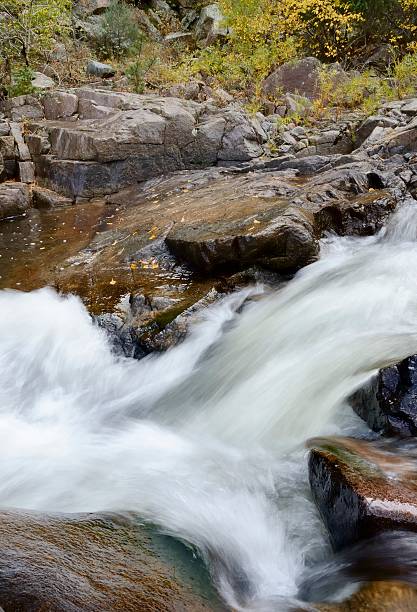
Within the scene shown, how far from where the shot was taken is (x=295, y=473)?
3188 mm

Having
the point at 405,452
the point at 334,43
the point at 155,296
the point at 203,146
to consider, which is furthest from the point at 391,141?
the point at 334,43

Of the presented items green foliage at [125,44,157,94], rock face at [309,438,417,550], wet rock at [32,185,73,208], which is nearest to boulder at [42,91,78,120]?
green foliage at [125,44,157,94]

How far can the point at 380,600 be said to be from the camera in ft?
6.21

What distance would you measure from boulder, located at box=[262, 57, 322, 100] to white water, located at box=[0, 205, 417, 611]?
28.9 feet

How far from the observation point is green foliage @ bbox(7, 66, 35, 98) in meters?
12.1

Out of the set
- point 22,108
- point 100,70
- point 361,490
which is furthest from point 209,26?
point 361,490

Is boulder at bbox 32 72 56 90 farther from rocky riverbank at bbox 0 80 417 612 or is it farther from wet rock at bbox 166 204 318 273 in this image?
wet rock at bbox 166 204 318 273

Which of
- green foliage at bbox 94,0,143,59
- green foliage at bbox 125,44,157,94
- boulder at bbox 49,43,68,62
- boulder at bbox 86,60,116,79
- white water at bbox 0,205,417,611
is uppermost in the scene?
green foliage at bbox 94,0,143,59

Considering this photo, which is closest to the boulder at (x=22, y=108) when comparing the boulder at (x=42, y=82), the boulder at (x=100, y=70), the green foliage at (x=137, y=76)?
the boulder at (x=42, y=82)

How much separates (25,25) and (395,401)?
14.0 meters

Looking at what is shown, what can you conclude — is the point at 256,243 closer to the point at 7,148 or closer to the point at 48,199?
the point at 48,199

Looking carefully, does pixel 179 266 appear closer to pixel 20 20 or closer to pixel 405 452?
pixel 405 452

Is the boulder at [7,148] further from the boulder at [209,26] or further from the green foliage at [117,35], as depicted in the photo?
the boulder at [209,26]

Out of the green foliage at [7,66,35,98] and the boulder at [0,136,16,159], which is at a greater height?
the green foliage at [7,66,35,98]
